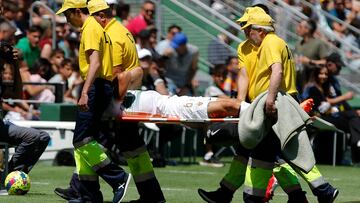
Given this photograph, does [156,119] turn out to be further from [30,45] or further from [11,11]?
[11,11]

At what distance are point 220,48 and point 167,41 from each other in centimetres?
183

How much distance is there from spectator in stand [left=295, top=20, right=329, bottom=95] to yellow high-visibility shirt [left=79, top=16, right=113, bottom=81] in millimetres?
9661

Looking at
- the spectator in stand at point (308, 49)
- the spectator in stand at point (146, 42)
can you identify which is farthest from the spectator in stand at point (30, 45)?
the spectator in stand at point (308, 49)

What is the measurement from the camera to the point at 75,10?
38.2 ft

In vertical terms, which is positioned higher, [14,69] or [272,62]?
[272,62]

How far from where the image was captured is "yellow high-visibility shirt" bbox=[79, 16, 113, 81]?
11.3 metres

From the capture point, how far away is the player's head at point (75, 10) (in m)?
11.6

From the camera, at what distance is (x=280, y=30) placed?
73.3 ft

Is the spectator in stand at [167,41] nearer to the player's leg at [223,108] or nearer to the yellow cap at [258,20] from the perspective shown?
the player's leg at [223,108]

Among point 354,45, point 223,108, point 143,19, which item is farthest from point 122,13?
point 223,108

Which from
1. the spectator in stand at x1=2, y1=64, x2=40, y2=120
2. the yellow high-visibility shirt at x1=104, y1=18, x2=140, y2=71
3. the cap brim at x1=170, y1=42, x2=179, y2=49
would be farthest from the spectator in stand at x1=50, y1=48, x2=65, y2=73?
the yellow high-visibility shirt at x1=104, y1=18, x2=140, y2=71

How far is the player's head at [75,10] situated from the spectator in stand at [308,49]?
31.5ft

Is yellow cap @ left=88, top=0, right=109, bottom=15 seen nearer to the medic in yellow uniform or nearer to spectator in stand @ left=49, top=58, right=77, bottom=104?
the medic in yellow uniform

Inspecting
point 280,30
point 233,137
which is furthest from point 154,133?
point 233,137
